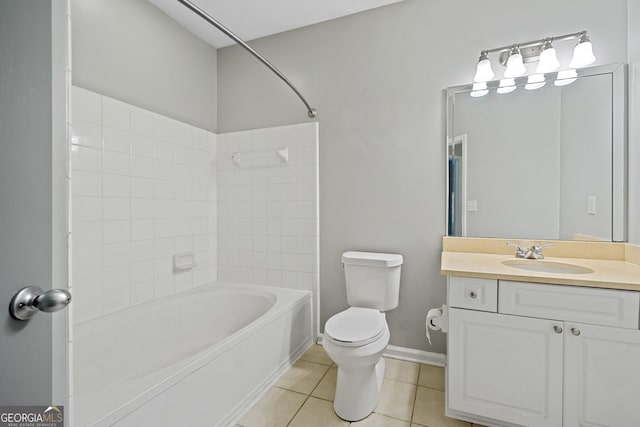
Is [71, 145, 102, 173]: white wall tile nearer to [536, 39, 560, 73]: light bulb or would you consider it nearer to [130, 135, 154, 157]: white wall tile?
[130, 135, 154, 157]: white wall tile

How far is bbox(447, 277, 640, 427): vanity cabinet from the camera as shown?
120cm

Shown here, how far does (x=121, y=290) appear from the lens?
73.8 inches

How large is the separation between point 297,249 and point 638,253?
6.57 feet

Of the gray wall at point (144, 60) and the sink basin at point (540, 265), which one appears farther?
the gray wall at point (144, 60)

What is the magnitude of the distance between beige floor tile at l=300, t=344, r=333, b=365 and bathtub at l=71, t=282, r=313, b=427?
0.15ft

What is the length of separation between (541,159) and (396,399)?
1650mm

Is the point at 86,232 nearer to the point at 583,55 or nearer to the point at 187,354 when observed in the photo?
the point at 187,354

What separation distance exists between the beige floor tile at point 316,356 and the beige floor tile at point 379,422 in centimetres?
57

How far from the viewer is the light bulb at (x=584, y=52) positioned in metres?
1.61

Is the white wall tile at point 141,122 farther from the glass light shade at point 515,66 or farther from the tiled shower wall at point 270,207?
the glass light shade at point 515,66

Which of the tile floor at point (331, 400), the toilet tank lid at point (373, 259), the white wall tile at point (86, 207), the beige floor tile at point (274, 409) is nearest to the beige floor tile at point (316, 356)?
the tile floor at point (331, 400)

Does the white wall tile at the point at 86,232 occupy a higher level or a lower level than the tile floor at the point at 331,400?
higher

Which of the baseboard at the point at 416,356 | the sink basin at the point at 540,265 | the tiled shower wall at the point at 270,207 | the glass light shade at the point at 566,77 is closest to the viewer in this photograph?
the sink basin at the point at 540,265

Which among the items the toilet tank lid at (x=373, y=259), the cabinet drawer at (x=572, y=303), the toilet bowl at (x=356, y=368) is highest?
the toilet tank lid at (x=373, y=259)
